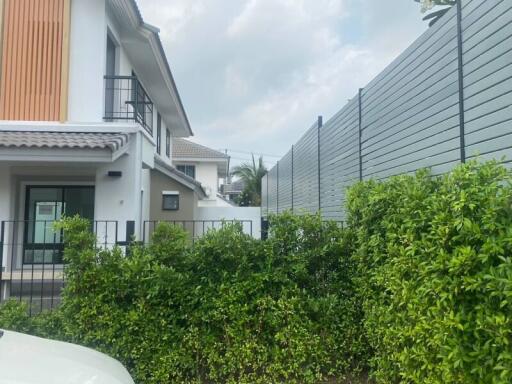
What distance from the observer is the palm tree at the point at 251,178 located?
3578 centimetres

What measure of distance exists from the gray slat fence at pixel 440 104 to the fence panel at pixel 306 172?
2181mm

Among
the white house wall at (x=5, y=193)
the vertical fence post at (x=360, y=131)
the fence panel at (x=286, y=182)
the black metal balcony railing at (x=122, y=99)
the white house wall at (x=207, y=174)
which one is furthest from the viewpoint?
the white house wall at (x=207, y=174)

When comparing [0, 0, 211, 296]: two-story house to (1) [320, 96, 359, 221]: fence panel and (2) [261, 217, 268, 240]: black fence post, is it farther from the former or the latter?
(2) [261, 217, 268, 240]: black fence post

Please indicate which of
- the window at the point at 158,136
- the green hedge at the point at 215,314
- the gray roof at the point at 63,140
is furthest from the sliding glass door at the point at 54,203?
the window at the point at 158,136

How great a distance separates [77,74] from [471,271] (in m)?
8.48

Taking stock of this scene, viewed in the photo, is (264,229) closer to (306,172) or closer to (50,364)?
(50,364)

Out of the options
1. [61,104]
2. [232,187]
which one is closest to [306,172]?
[61,104]

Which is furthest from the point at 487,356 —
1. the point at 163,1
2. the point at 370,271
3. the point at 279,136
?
the point at 279,136

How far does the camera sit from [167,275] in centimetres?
441

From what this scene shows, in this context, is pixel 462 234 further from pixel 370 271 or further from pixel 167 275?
pixel 167 275

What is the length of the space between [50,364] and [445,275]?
2.41 m

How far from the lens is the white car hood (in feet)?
7.60

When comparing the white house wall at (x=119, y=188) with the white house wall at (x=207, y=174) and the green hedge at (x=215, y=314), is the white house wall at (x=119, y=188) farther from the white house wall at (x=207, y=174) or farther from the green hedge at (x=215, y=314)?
the white house wall at (x=207, y=174)

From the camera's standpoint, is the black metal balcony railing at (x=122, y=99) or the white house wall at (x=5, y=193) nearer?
the white house wall at (x=5, y=193)
